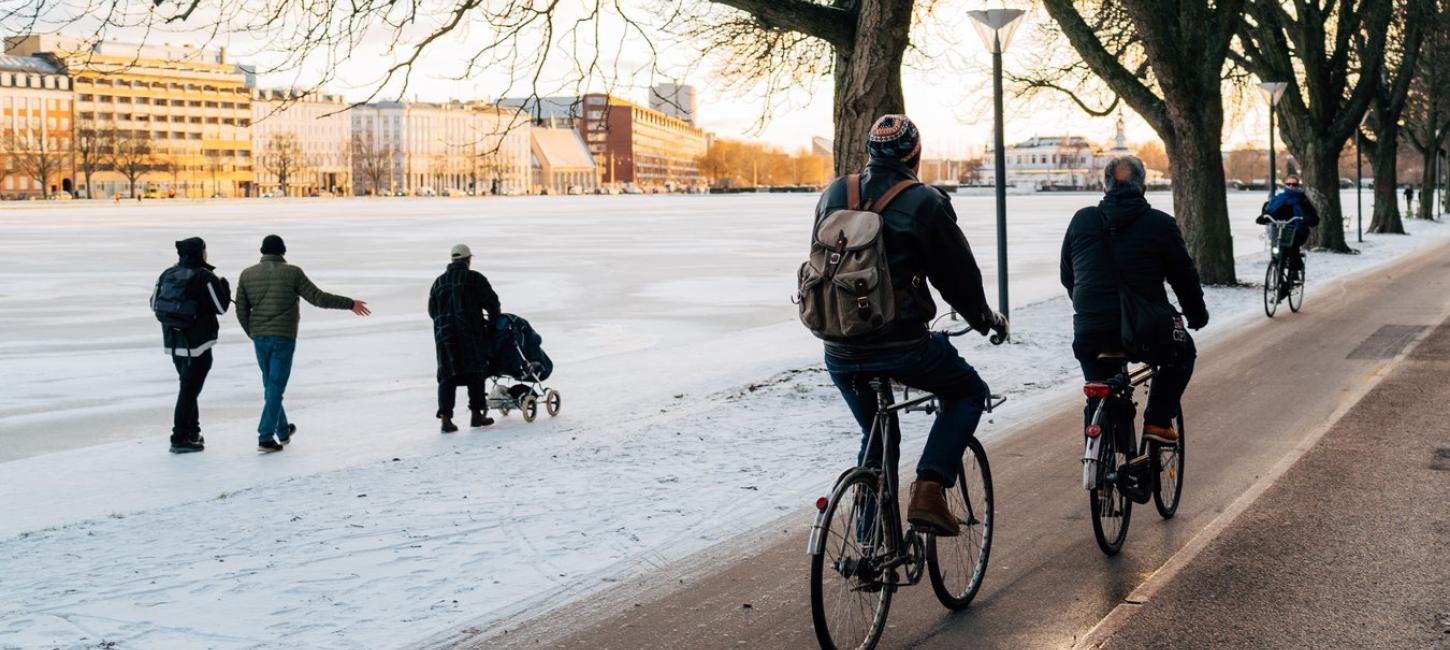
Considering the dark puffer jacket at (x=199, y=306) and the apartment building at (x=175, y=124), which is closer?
the dark puffer jacket at (x=199, y=306)

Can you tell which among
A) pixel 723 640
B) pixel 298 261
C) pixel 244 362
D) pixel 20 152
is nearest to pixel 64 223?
pixel 298 261

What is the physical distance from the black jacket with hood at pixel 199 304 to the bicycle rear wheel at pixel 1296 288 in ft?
44.5

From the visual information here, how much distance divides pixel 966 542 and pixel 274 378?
6.53m

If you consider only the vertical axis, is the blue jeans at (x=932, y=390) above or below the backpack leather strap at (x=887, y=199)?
below

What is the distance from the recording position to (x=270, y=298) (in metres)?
10.9

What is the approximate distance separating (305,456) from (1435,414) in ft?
26.6

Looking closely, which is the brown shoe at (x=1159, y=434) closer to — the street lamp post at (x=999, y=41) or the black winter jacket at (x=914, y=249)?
the black winter jacket at (x=914, y=249)

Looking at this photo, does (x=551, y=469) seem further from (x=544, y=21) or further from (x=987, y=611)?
(x=544, y=21)

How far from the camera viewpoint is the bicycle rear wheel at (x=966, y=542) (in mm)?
5438

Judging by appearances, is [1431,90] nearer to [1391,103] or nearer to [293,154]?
[1391,103]

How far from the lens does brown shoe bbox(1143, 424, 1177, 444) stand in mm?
6641

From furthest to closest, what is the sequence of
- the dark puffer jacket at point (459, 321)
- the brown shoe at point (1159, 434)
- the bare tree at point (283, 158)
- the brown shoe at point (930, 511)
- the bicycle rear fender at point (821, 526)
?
the bare tree at point (283, 158), the dark puffer jacket at point (459, 321), the brown shoe at point (1159, 434), the brown shoe at point (930, 511), the bicycle rear fender at point (821, 526)

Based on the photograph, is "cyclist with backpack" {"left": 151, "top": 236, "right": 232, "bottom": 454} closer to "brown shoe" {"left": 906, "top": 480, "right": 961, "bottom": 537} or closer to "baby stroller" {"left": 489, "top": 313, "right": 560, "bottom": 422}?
"baby stroller" {"left": 489, "top": 313, "right": 560, "bottom": 422}

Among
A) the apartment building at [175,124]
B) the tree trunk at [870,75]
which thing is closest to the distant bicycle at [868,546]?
the tree trunk at [870,75]
